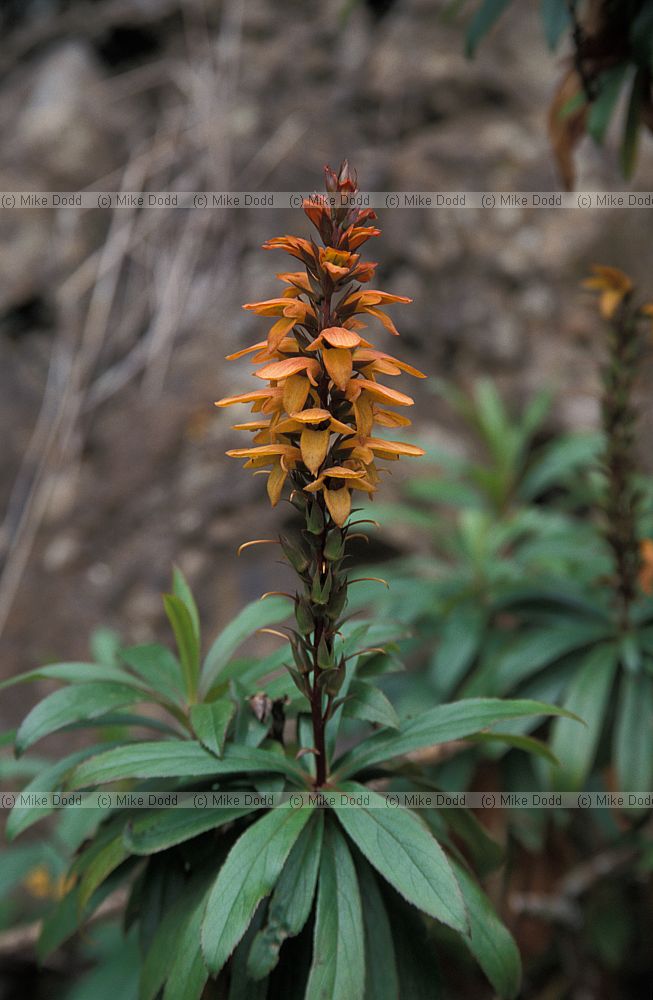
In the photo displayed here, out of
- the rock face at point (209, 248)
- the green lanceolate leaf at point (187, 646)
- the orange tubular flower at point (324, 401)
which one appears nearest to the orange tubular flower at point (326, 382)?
the orange tubular flower at point (324, 401)

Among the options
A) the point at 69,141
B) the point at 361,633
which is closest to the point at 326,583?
the point at 361,633

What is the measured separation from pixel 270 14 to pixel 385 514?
3.10 m

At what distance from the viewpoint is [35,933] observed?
6.22 ft

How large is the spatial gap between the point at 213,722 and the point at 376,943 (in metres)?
0.35

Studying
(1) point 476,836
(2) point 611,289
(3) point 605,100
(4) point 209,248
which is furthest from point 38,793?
(4) point 209,248

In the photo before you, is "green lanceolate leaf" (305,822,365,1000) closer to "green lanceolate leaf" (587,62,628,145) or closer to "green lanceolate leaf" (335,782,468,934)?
"green lanceolate leaf" (335,782,468,934)

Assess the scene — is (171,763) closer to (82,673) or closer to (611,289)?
(82,673)

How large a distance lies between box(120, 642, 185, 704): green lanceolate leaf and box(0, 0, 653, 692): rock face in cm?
134

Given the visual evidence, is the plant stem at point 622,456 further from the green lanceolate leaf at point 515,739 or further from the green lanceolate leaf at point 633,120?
the green lanceolate leaf at point 515,739

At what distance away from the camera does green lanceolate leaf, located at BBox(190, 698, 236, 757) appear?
102 cm

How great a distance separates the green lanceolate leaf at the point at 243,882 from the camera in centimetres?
89

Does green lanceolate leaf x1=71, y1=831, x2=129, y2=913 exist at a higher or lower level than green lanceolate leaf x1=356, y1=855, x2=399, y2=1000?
higher

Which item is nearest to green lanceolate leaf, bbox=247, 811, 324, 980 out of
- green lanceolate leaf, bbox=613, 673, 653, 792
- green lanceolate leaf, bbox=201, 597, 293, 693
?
green lanceolate leaf, bbox=201, 597, 293, 693

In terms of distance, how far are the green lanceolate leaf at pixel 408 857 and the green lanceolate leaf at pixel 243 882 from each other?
0.25 ft
